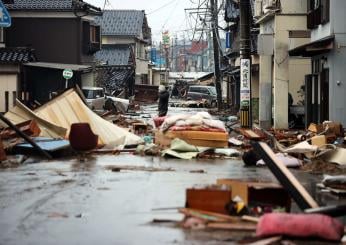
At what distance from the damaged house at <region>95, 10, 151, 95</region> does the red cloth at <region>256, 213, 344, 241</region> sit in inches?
2364

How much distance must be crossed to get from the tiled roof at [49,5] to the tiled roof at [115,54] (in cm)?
2244

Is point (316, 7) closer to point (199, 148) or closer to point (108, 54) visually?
point (199, 148)

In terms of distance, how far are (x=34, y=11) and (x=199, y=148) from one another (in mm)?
35541

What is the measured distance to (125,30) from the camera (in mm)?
81188

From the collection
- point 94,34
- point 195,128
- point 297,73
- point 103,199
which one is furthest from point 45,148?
point 94,34

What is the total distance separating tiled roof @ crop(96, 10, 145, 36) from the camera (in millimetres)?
80606

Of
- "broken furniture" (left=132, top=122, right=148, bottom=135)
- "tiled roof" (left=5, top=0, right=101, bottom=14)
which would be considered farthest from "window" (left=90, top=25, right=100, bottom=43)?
"broken furniture" (left=132, top=122, right=148, bottom=135)

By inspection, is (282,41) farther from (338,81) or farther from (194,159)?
(194,159)

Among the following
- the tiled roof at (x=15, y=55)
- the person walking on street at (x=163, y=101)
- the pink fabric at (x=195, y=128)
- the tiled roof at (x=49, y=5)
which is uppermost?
the tiled roof at (x=49, y=5)

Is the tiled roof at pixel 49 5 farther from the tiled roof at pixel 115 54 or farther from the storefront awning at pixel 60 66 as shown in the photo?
the tiled roof at pixel 115 54

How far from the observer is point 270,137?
21.2 metres

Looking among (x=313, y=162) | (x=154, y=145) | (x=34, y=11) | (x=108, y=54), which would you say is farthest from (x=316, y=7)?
(x=108, y=54)

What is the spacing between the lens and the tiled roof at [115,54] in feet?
247

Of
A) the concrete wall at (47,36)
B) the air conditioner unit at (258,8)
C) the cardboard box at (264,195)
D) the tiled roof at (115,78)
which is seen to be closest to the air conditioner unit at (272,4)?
the air conditioner unit at (258,8)
